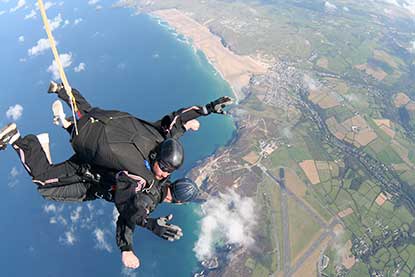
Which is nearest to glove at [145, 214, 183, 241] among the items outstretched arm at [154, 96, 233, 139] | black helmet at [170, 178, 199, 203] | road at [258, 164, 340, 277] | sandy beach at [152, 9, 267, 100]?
black helmet at [170, 178, 199, 203]

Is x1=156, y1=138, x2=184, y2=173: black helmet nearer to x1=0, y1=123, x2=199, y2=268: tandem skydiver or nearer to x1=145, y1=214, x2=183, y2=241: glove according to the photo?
x1=0, y1=123, x2=199, y2=268: tandem skydiver

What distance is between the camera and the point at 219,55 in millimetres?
67688

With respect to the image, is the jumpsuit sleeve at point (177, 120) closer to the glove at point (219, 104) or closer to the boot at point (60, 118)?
the glove at point (219, 104)

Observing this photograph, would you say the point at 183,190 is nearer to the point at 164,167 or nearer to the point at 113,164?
the point at 164,167

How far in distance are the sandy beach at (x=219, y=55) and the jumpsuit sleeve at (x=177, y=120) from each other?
5100cm

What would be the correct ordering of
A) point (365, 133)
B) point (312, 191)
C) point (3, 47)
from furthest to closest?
point (3, 47) < point (365, 133) < point (312, 191)

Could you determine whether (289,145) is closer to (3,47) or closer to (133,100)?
(133,100)

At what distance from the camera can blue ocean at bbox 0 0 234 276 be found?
3578cm

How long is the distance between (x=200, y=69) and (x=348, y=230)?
3673cm

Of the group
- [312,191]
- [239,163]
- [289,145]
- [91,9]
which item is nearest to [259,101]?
[289,145]

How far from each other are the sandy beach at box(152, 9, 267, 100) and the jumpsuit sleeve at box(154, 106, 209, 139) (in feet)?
167

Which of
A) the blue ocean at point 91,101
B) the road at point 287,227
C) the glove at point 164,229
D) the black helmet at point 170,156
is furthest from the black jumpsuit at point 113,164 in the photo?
the road at point 287,227

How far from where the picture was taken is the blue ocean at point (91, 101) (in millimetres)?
35781

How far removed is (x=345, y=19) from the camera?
9438cm
